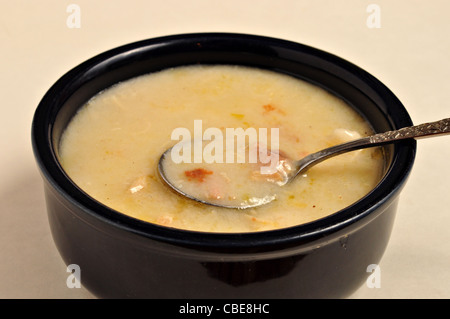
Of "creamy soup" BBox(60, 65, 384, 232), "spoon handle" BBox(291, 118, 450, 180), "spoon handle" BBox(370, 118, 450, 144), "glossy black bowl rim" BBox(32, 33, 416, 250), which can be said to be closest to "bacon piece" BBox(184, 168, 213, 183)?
"creamy soup" BBox(60, 65, 384, 232)

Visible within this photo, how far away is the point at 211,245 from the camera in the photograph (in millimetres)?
1644

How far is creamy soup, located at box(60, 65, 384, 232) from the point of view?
194 centimetres

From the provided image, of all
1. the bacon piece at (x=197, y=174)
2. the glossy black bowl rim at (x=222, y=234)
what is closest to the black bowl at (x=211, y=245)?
the glossy black bowl rim at (x=222, y=234)

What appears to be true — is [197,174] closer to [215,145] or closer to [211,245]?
[215,145]

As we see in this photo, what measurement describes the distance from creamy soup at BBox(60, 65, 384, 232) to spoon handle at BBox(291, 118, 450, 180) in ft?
0.12

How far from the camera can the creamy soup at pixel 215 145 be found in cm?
194

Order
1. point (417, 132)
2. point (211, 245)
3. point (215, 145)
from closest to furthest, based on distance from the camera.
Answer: point (211, 245)
point (417, 132)
point (215, 145)

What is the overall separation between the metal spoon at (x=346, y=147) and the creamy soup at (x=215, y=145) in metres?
0.02

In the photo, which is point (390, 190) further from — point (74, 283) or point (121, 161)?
point (74, 283)

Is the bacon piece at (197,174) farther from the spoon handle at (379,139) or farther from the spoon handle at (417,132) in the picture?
the spoon handle at (417,132)

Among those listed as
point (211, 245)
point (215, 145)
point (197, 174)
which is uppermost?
point (215, 145)

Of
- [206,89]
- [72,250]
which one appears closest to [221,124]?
[206,89]

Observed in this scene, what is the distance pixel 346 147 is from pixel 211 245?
23.2 inches

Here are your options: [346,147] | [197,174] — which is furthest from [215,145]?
[346,147]
